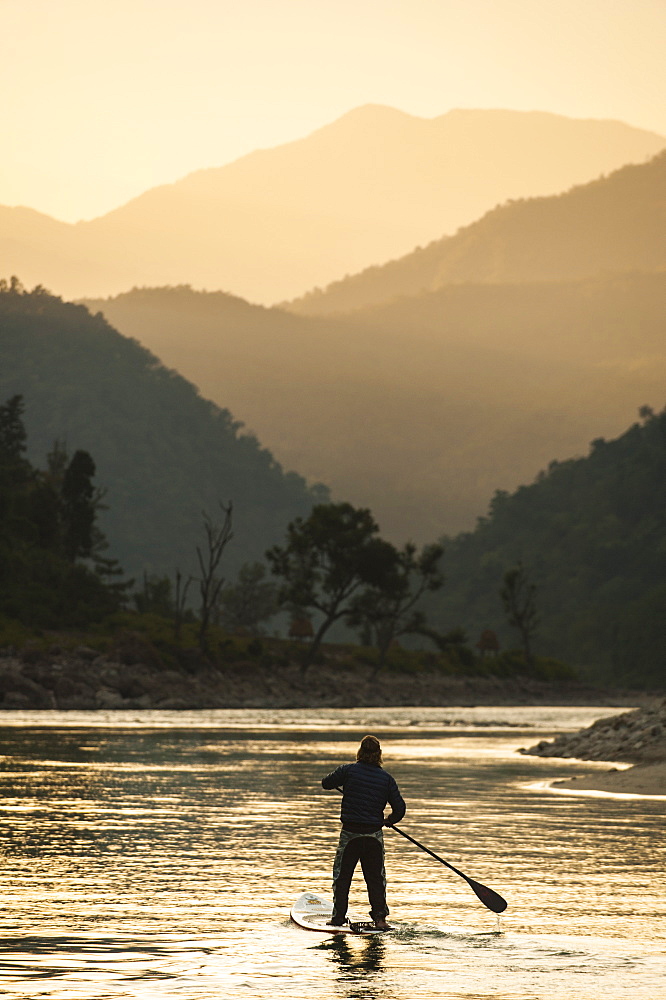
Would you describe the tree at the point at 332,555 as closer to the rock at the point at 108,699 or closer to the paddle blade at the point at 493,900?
the rock at the point at 108,699

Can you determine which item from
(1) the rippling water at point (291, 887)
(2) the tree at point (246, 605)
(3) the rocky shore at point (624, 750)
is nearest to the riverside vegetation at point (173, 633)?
(2) the tree at point (246, 605)

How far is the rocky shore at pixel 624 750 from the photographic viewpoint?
1235 inches

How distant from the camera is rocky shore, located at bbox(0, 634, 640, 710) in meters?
80.2

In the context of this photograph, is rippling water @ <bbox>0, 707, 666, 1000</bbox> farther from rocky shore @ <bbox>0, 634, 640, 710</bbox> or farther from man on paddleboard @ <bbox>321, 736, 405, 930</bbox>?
rocky shore @ <bbox>0, 634, 640, 710</bbox>

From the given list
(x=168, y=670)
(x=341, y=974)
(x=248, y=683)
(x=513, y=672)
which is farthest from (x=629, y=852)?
(x=513, y=672)

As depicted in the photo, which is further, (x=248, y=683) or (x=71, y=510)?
(x=71, y=510)

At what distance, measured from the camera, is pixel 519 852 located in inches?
765

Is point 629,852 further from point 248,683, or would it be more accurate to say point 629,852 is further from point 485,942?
point 248,683

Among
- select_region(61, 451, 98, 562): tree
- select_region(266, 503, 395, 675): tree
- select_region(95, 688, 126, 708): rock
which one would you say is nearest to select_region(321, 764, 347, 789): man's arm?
select_region(95, 688, 126, 708): rock

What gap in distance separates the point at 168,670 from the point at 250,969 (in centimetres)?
8146

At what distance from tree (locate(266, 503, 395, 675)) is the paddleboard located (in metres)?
97.3

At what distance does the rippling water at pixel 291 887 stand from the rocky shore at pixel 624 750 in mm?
1664

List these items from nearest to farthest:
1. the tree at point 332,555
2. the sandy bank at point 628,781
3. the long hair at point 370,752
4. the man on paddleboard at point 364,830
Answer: the man on paddleboard at point 364,830
the long hair at point 370,752
the sandy bank at point 628,781
the tree at point 332,555

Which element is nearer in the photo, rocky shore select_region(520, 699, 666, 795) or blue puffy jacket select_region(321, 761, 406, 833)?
blue puffy jacket select_region(321, 761, 406, 833)
